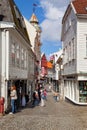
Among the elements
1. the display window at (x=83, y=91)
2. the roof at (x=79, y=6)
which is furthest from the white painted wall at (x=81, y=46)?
the display window at (x=83, y=91)

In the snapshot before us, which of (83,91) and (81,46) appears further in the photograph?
(83,91)

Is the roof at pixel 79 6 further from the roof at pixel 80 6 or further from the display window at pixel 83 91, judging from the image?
the display window at pixel 83 91

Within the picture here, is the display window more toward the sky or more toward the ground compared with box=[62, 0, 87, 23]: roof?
more toward the ground

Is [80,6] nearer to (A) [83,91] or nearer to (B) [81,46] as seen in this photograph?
(B) [81,46]

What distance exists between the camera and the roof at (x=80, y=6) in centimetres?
2870

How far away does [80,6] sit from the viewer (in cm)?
2998

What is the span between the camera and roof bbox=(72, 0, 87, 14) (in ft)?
94.2

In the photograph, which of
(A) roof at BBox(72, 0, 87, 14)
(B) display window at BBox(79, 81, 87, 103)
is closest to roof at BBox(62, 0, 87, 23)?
(A) roof at BBox(72, 0, 87, 14)

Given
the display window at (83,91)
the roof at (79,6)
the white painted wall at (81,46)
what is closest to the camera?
the white painted wall at (81,46)

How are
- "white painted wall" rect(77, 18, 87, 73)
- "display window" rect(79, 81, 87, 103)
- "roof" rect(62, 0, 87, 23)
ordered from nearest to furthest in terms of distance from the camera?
"white painted wall" rect(77, 18, 87, 73)
"roof" rect(62, 0, 87, 23)
"display window" rect(79, 81, 87, 103)

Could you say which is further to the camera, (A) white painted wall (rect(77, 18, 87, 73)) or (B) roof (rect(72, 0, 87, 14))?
(B) roof (rect(72, 0, 87, 14))

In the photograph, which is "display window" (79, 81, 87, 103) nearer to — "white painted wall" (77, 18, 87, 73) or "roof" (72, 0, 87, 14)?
"white painted wall" (77, 18, 87, 73)

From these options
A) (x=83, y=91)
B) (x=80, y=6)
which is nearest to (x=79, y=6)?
(x=80, y=6)

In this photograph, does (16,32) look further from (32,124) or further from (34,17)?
(34,17)
